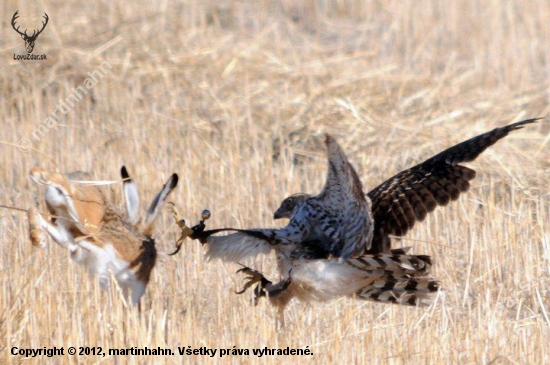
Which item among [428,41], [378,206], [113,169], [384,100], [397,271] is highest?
[428,41]

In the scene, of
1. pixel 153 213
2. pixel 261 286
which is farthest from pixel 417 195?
pixel 153 213

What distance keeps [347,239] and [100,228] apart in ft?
Result: 4.50

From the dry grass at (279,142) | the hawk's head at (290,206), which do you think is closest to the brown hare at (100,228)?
the dry grass at (279,142)

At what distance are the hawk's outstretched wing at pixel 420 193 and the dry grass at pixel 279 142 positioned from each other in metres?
0.43

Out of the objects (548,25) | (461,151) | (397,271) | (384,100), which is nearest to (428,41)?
(548,25)

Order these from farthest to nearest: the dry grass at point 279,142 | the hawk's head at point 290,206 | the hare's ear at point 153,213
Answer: the hawk's head at point 290,206 < the hare's ear at point 153,213 < the dry grass at point 279,142

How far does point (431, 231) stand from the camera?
683cm

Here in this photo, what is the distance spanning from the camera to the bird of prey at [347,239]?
508 centimetres

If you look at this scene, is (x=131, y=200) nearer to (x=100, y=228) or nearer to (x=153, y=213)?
(x=153, y=213)

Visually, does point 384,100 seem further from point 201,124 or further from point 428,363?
point 428,363

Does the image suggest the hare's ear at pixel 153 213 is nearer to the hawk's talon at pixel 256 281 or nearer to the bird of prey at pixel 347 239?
the bird of prey at pixel 347 239

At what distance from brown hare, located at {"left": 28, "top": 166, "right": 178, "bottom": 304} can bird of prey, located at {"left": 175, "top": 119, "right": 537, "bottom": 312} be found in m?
0.46

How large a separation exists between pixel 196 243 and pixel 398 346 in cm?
194

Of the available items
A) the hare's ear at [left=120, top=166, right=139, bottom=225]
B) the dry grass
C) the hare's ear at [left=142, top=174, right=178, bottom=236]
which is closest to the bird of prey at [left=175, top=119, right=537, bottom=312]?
the dry grass
